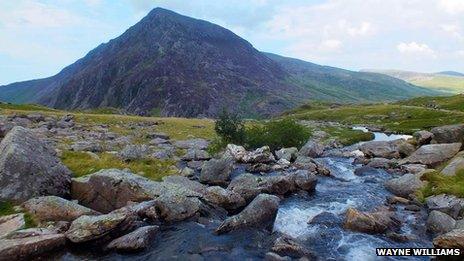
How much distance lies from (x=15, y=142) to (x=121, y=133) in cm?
5561

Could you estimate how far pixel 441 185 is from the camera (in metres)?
35.6

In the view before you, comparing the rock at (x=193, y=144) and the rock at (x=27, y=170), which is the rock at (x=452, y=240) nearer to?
the rock at (x=27, y=170)

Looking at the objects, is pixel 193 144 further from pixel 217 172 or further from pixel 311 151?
pixel 217 172

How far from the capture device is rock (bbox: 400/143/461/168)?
47375mm

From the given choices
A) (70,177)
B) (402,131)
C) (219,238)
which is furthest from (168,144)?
(402,131)

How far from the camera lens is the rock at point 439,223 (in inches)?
1063

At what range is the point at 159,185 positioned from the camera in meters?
30.1

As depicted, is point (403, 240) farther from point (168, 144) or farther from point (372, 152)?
point (168, 144)

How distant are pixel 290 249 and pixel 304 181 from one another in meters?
15.6

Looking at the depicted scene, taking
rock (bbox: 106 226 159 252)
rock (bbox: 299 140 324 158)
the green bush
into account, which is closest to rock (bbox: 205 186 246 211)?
rock (bbox: 106 226 159 252)

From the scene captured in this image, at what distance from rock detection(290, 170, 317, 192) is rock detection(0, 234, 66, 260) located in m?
22.0

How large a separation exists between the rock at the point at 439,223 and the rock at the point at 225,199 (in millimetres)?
13123

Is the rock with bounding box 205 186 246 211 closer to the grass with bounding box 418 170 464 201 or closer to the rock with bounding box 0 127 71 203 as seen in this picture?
the rock with bounding box 0 127 71 203

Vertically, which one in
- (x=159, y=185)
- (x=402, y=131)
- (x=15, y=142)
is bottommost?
(x=402, y=131)
